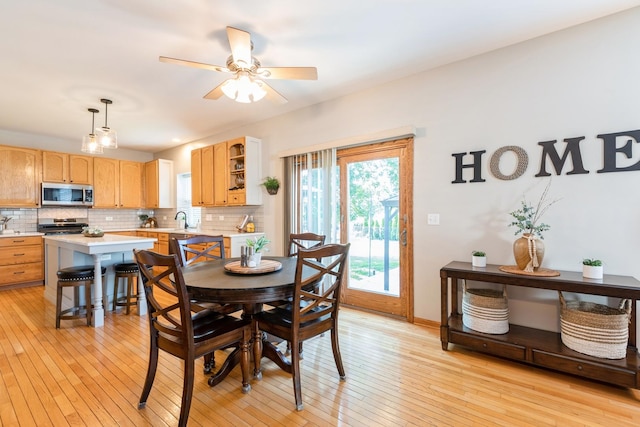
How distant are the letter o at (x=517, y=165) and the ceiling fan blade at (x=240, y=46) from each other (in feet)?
7.61

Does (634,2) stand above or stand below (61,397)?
above

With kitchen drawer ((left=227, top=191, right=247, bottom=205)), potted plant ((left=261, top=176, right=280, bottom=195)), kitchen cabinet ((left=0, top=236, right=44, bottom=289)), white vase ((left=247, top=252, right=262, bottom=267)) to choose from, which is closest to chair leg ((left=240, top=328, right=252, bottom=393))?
white vase ((left=247, top=252, right=262, bottom=267))

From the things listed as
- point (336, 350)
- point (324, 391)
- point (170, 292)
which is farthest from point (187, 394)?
point (336, 350)

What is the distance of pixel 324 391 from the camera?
6.61ft

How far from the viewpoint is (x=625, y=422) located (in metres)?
1.72

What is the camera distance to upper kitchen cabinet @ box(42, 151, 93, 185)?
5332mm

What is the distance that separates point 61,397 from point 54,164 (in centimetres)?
514

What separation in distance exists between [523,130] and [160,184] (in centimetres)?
637

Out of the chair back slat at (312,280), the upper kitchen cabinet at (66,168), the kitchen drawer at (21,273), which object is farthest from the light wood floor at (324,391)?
the upper kitchen cabinet at (66,168)

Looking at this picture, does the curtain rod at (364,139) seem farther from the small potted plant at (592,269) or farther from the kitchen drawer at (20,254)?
the kitchen drawer at (20,254)

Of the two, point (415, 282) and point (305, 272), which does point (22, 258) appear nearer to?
point (305, 272)

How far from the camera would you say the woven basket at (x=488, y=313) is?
8.01 ft

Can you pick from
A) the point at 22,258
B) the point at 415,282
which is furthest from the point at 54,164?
the point at 415,282

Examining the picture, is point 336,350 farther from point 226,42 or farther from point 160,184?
point 160,184
